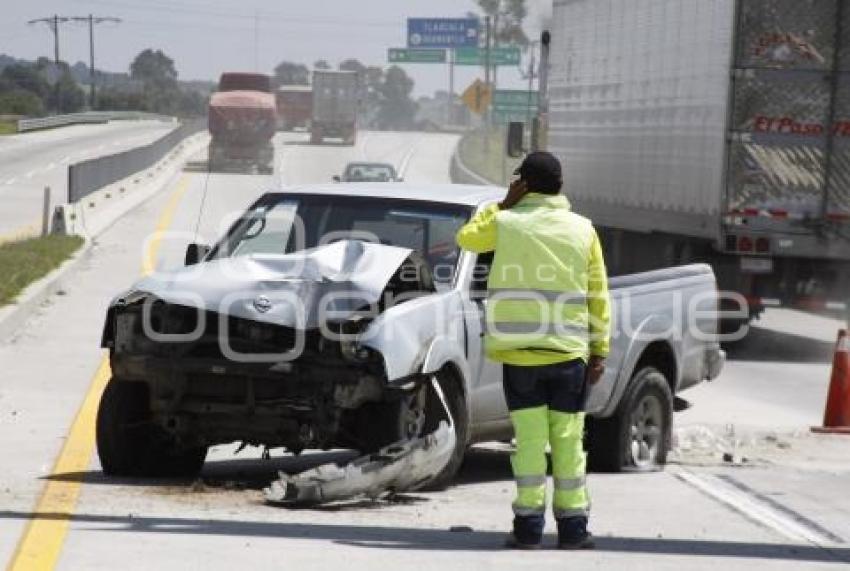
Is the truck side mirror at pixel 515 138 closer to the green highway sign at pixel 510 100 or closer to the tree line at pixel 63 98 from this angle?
the green highway sign at pixel 510 100

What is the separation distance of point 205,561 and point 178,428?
2.17 metres

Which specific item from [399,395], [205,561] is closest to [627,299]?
[399,395]

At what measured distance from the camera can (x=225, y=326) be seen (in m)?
10.1

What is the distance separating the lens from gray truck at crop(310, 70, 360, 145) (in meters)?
103

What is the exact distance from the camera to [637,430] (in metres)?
12.3

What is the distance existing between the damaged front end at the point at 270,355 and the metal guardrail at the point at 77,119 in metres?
99.2

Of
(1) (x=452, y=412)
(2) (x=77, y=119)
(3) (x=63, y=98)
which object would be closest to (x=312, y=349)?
(1) (x=452, y=412)

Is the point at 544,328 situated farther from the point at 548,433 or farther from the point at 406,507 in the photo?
the point at 406,507

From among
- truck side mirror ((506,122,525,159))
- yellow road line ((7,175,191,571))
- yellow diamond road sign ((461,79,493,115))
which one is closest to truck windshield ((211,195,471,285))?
yellow road line ((7,175,191,571))

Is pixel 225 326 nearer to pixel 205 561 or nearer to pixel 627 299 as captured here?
pixel 205 561

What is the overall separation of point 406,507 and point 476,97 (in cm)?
6699

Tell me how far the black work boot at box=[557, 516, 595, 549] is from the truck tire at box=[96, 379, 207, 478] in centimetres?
279

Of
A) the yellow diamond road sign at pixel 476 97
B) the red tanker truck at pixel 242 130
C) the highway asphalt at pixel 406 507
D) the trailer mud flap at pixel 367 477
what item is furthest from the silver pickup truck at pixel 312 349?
the yellow diamond road sign at pixel 476 97

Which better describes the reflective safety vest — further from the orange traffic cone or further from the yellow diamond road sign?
the yellow diamond road sign
